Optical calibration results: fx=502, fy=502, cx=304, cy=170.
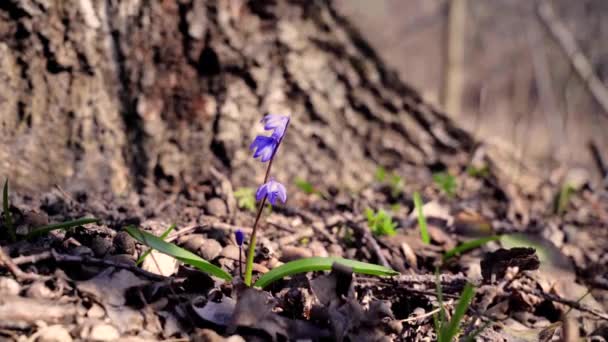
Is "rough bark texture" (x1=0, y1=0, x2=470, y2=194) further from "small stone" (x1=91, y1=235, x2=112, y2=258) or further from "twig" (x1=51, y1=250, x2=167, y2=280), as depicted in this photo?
"twig" (x1=51, y1=250, x2=167, y2=280)

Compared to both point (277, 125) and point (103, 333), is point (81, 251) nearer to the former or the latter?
point (103, 333)

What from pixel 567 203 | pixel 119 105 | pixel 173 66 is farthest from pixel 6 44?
pixel 567 203

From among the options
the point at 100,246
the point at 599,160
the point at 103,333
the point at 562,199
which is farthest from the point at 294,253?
the point at 599,160

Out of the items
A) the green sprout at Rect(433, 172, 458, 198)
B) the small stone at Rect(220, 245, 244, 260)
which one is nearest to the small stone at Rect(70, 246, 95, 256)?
the small stone at Rect(220, 245, 244, 260)

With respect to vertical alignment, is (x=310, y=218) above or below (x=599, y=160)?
below

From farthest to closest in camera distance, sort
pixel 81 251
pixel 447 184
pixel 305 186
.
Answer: pixel 447 184 → pixel 305 186 → pixel 81 251

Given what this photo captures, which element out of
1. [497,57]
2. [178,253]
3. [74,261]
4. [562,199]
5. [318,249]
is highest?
[497,57]
